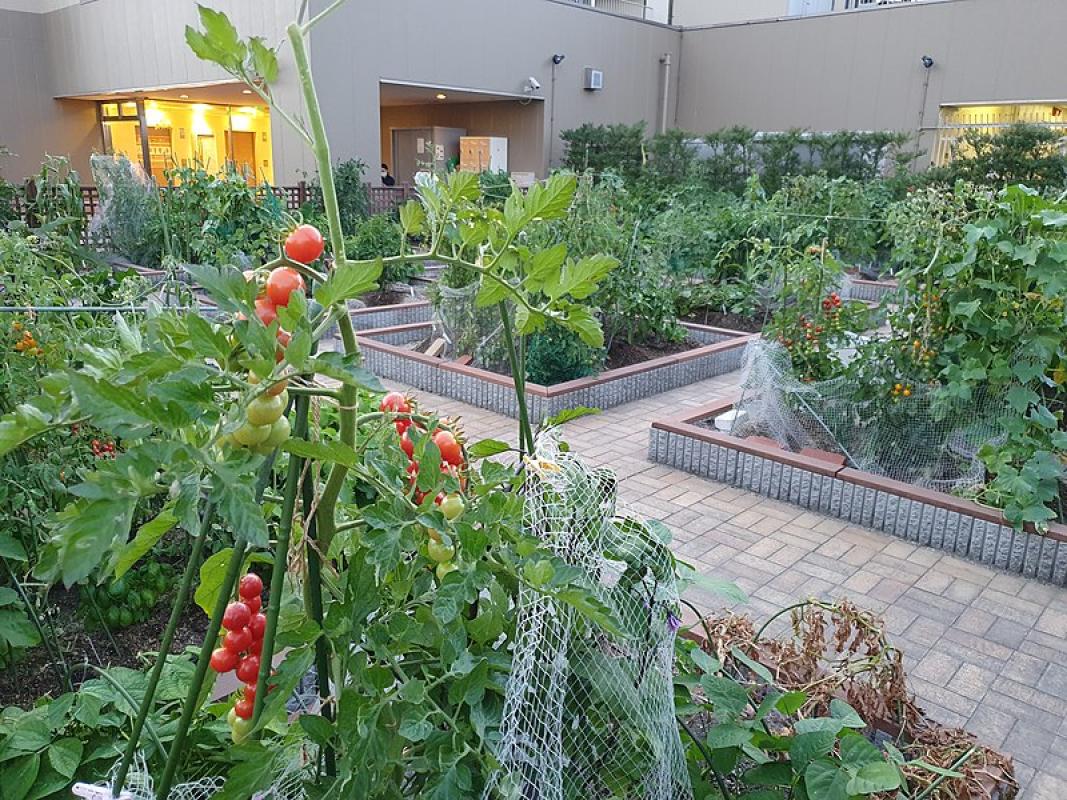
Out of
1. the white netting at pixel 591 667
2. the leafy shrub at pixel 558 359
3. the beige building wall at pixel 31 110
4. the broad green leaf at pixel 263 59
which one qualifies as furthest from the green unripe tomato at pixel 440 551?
the beige building wall at pixel 31 110

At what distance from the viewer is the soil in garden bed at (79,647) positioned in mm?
2342

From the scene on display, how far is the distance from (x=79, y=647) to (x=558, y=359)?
161 inches

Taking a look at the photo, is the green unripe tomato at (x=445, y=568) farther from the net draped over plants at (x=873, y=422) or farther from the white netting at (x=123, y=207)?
the white netting at (x=123, y=207)

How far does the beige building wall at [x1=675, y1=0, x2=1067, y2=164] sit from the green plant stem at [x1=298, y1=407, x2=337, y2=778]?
16.7 meters

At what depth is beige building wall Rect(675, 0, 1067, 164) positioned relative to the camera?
556 inches

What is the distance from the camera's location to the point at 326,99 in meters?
12.9

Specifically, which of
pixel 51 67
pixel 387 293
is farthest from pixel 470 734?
pixel 51 67

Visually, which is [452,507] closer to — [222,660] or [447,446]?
[447,446]

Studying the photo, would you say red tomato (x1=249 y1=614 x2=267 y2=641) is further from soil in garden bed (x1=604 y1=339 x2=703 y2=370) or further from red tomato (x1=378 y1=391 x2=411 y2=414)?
soil in garden bed (x1=604 y1=339 x2=703 y2=370)

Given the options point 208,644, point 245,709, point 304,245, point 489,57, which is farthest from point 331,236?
point 489,57

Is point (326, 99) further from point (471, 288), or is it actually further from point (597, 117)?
point (471, 288)

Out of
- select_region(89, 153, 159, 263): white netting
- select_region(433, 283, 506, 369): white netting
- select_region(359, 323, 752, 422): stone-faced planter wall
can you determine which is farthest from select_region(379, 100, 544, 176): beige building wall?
select_region(433, 283, 506, 369): white netting

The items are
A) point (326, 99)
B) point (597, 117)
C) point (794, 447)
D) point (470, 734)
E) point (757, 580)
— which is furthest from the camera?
point (597, 117)

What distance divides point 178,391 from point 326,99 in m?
13.3
